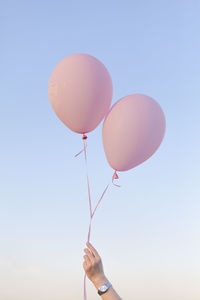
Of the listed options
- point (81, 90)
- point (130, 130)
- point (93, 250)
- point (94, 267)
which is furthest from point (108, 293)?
point (81, 90)

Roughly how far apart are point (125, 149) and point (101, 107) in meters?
0.49

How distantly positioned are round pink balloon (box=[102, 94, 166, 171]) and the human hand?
1397 millimetres

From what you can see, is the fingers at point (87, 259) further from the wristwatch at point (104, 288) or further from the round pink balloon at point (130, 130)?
the round pink balloon at point (130, 130)

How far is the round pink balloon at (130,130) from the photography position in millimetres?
3807

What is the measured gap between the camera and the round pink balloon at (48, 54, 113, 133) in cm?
378

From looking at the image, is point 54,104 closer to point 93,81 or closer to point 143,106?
point 93,81

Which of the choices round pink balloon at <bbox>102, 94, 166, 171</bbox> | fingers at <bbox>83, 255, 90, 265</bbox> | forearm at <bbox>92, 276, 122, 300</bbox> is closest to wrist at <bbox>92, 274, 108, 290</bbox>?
forearm at <bbox>92, 276, 122, 300</bbox>

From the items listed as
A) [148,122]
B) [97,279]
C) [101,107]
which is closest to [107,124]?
[101,107]

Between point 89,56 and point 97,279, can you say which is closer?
point 97,279

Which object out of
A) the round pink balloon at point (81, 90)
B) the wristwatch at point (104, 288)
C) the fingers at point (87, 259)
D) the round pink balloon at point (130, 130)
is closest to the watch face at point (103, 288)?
the wristwatch at point (104, 288)

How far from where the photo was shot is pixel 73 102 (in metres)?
3.81

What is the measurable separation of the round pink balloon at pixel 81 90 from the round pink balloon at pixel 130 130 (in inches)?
7.0

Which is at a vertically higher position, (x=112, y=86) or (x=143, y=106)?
(x=112, y=86)

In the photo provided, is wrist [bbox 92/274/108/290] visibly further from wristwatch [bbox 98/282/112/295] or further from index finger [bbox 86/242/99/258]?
index finger [bbox 86/242/99/258]
